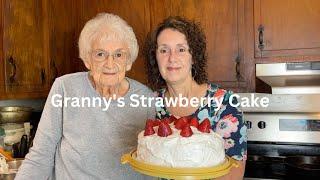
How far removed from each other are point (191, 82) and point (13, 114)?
1.02 m

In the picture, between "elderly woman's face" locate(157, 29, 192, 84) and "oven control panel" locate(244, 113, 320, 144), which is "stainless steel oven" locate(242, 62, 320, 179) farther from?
"elderly woman's face" locate(157, 29, 192, 84)

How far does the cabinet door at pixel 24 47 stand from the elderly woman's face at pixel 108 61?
59 cm

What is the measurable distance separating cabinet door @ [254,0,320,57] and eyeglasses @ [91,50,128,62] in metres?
0.81

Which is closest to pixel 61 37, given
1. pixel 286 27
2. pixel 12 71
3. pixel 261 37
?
pixel 12 71

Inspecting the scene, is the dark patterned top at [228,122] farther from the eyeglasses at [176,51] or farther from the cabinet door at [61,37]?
the cabinet door at [61,37]

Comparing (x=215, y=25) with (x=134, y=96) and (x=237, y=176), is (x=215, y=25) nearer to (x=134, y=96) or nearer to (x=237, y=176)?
(x=134, y=96)

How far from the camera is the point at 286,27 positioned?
5.18 ft

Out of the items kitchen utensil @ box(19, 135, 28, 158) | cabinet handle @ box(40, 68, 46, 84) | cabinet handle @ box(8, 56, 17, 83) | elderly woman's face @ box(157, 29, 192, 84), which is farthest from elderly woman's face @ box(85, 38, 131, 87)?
kitchen utensil @ box(19, 135, 28, 158)

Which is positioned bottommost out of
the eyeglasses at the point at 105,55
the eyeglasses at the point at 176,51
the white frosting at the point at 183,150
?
the white frosting at the point at 183,150

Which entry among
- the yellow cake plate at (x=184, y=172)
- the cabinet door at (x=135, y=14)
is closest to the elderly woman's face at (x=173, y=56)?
the yellow cake plate at (x=184, y=172)

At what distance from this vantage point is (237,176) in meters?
1.06

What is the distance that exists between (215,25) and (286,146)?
2.28 feet

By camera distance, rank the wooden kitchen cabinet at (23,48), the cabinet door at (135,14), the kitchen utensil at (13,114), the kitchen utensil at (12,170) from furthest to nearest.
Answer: the cabinet door at (135,14) → the kitchen utensil at (13,114) → the wooden kitchen cabinet at (23,48) → the kitchen utensil at (12,170)

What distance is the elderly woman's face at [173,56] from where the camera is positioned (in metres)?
1.11
